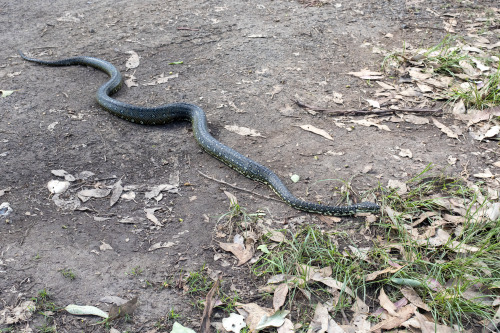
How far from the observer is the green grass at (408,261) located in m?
4.62

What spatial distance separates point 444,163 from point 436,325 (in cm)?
316

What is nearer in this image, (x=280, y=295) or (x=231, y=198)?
(x=280, y=295)

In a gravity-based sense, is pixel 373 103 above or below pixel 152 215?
above

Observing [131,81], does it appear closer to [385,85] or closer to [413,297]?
[385,85]

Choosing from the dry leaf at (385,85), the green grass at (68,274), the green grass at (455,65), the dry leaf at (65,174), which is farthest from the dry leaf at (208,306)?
the green grass at (455,65)

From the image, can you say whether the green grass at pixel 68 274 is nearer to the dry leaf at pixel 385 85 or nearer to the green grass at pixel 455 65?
the dry leaf at pixel 385 85

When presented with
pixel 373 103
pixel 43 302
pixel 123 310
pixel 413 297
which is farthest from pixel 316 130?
pixel 43 302

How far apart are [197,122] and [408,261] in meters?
4.36

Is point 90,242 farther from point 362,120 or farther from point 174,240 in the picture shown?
point 362,120

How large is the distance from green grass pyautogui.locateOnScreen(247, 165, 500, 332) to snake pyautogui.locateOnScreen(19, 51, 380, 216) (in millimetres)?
412

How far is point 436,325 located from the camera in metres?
4.43

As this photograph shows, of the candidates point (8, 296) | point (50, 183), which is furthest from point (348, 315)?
point (50, 183)

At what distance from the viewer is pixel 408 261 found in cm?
502

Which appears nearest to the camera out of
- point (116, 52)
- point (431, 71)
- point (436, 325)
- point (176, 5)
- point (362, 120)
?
point (436, 325)
